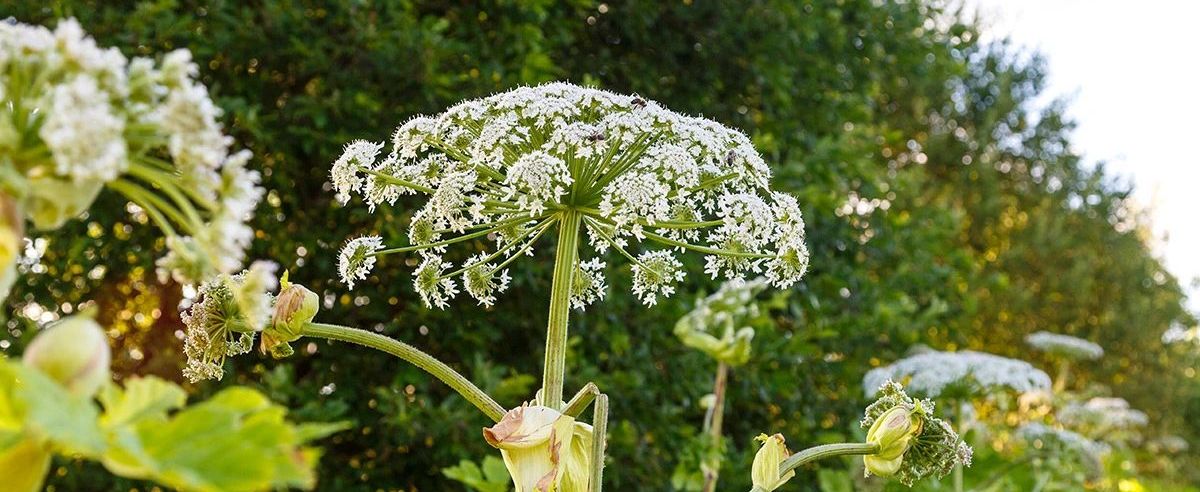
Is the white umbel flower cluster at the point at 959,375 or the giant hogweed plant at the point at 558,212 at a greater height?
the white umbel flower cluster at the point at 959,375

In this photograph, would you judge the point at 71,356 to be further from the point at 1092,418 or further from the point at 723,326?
the point at 1092,418

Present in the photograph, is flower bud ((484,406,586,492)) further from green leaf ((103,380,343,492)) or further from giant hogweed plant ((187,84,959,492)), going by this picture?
green leaf ((103,380,343,492))

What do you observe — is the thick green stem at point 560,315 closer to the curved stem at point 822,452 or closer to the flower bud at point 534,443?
the flower bud at point 534,443

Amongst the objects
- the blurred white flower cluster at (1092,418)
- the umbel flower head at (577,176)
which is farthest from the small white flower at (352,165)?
the blurred white flower cluster at (1092,418)

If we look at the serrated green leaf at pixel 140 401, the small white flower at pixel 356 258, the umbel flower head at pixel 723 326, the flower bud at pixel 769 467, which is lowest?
the serrated green leaf at pixel 140 401

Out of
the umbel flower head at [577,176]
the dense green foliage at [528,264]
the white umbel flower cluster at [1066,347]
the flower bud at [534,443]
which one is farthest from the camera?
the white umbel flower cluster at [1066,347]

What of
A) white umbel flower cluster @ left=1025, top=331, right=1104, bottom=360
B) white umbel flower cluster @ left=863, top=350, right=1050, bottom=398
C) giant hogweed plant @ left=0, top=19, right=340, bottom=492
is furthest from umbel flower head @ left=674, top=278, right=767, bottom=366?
white umbel flower cluster @ left=1025, top=331, right=1104, bottom=360
